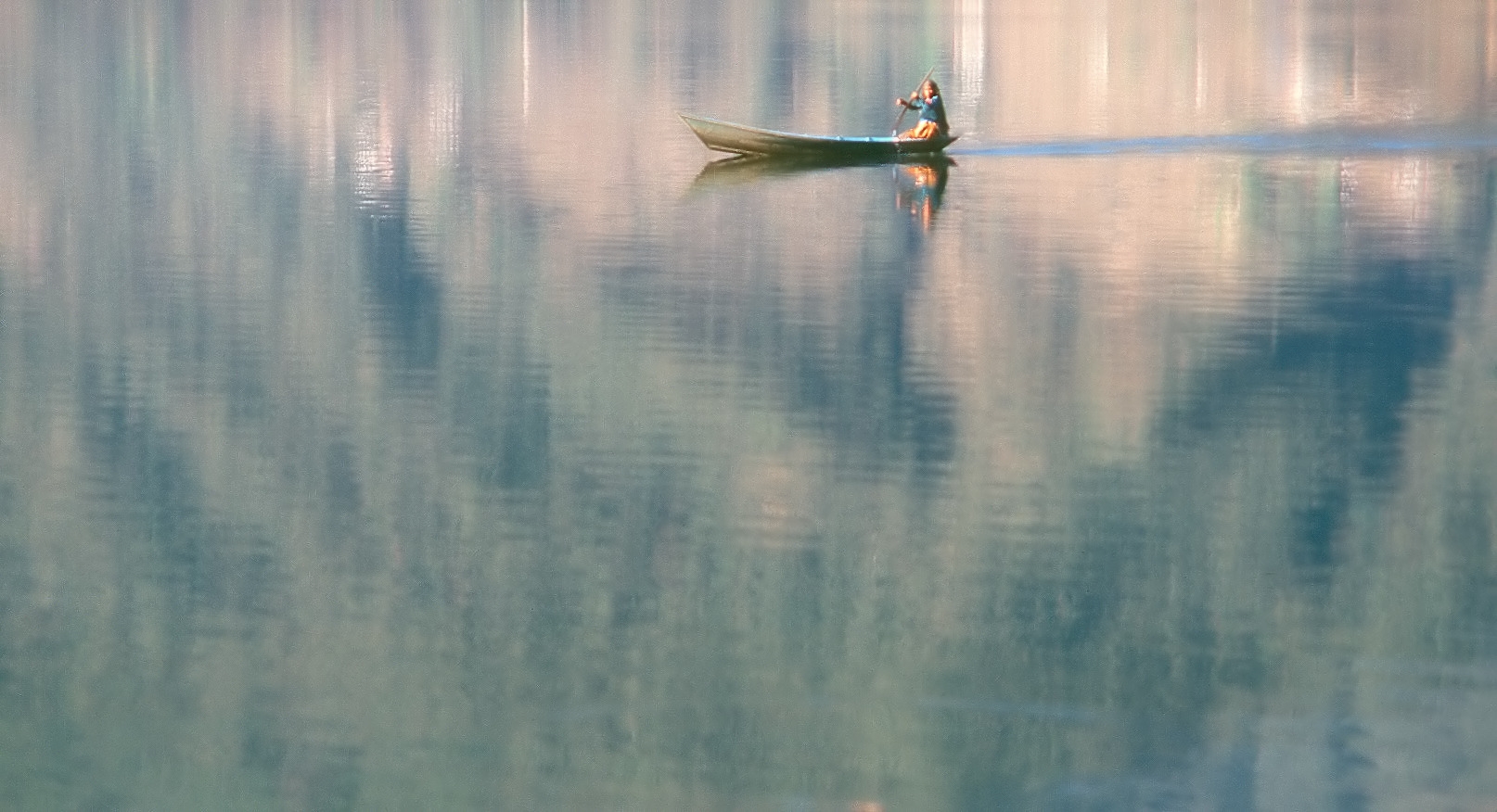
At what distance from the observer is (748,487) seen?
17.1 metres

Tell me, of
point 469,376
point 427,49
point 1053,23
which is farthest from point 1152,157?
point 1053,23

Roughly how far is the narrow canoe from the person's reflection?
39 centimetres

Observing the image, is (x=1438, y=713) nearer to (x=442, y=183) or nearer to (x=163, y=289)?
(x=163, y=289)

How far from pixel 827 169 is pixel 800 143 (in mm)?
1042

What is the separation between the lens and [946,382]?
2036cm

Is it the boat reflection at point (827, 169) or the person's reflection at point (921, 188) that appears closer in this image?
the person's reflection at point (921, 188)

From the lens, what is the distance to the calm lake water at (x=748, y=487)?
1255cm

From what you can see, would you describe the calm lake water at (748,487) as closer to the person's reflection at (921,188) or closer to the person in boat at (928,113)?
the person's reflection at (921,188)

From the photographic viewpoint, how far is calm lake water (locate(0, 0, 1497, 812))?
12.6m

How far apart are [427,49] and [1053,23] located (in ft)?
84.3

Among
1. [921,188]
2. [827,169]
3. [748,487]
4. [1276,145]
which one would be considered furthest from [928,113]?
[748,487]

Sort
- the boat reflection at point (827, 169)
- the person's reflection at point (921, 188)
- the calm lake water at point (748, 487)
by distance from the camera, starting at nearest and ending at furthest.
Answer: the calm lake water at point (748, 487) < the person's reflection at point (921, 188) < the boat reflection at point (827, 169)

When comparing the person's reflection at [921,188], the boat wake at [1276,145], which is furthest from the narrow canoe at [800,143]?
the boat wake at [1276,145]

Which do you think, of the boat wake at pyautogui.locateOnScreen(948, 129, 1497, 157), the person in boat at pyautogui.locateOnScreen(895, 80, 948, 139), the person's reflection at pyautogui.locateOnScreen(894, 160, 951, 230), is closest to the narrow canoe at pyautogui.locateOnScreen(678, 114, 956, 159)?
the person in boat at pyautogui.locateOnScreen(895, 80, 948, 139)
